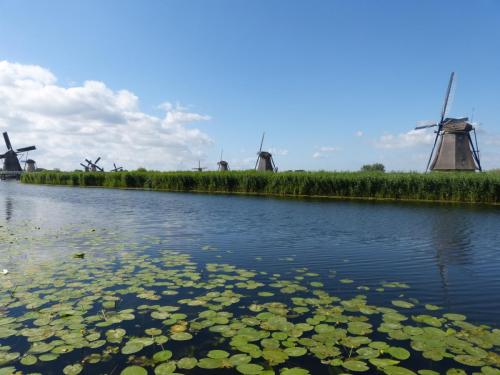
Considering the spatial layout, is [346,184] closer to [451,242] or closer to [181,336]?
[451,242]

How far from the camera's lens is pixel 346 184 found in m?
29.0

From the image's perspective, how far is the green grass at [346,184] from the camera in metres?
25.2

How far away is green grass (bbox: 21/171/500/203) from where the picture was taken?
2517 cm

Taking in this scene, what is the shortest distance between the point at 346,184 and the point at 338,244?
1916 cm

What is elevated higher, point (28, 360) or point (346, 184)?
point (346, 184)

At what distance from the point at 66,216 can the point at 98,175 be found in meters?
32.7

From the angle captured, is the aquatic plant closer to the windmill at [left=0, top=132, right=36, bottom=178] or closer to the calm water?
the calm water

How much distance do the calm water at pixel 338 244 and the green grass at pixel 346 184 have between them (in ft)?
25.6

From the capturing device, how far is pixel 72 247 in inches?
366

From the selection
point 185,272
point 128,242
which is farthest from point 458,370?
point 128,242

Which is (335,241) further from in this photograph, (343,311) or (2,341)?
(2,341)

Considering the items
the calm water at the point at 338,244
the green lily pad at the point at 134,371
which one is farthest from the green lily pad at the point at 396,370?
the green lily pad at the point at 134,371

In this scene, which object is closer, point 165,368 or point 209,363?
point 165,368

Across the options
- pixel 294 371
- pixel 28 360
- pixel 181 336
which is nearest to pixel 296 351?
pixel 294 371
